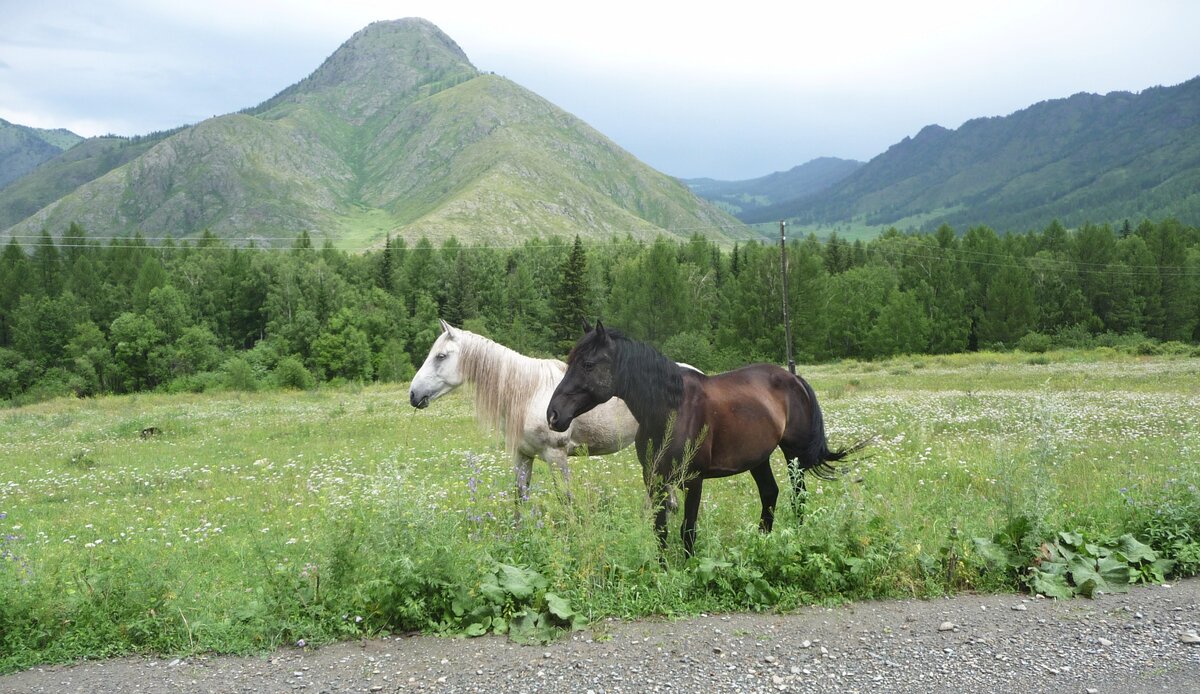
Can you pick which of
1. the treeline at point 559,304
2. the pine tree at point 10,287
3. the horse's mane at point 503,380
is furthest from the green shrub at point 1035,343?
the pine tree at point 10,287

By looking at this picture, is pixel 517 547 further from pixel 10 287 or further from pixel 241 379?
pixel 10 287

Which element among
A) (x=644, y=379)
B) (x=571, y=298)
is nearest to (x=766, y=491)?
(x=644, y=379)

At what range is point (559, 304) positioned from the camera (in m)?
77.4

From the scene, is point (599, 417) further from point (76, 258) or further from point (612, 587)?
point (76, 258)

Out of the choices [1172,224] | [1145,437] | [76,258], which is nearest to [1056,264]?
[1172,224]

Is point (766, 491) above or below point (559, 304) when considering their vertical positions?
below

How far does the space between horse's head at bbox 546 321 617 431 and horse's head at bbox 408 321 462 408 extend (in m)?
3.21

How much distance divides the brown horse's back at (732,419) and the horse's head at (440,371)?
12.5 feet

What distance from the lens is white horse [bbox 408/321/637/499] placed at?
9.55 meters

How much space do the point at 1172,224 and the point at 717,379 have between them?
114 m

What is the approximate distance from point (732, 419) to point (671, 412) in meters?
0.76

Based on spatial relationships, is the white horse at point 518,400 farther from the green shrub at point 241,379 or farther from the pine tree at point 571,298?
the pine tree at point 571,298

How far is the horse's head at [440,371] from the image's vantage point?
10.2m

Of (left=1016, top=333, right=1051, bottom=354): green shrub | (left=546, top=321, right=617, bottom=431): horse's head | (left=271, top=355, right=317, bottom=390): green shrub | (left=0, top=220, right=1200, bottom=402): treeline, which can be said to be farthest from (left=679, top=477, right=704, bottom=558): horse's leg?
(left=1016, top=333, right=1051, bottom=354): green shrub
